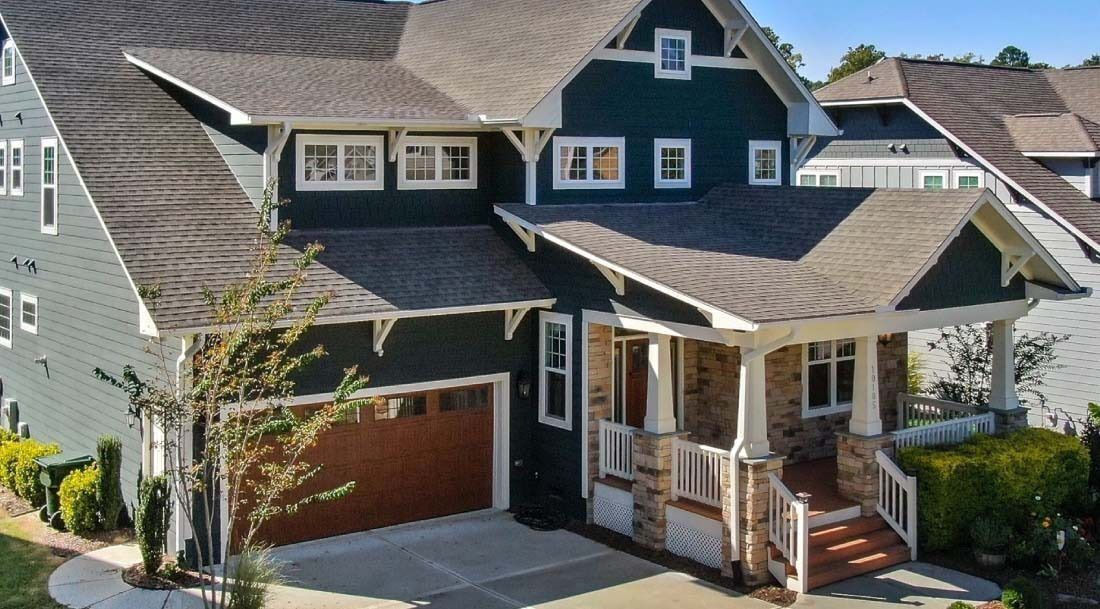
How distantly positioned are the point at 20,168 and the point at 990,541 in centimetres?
1552

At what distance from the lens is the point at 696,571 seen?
15.6 meters

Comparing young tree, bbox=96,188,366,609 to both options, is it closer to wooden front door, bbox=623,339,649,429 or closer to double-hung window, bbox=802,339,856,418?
wooden front door, bbox=623,339,649,429

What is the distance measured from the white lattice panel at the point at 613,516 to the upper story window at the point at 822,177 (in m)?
13.9

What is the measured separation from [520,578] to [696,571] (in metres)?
2.21

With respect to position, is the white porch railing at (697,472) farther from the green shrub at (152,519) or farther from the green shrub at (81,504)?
the green shrub at (81,504)

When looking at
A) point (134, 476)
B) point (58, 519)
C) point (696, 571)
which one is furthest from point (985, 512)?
point (58, 519)

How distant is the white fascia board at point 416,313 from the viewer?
47.0ft

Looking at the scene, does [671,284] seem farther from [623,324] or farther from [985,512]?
[985,512]

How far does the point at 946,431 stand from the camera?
17.4 metres

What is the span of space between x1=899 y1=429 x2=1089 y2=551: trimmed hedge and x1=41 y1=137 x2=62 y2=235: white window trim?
12577mm

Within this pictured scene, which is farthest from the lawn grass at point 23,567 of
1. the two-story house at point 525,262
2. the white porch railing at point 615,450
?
the white porch railing at point 615,450

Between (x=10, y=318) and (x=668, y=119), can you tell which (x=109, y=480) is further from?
(x=668, y=119)

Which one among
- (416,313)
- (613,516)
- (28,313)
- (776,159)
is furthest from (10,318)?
(776,159)

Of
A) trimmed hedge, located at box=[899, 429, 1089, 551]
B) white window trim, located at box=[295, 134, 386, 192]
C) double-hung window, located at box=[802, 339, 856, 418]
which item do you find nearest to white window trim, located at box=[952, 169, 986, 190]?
double-hung window, located at box=[802, 339, 856, 418]
